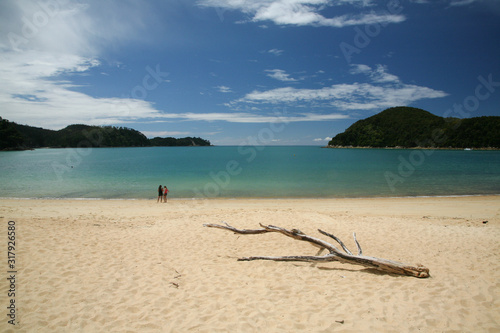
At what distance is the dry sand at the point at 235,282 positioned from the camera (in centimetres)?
448

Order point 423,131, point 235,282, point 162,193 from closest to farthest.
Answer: point 235,282 < point 162,193 < point 423,131

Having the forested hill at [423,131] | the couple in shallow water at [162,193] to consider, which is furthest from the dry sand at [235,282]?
the forested hill at [423,131]

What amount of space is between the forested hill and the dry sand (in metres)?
179

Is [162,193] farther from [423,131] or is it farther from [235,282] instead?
[423,131]

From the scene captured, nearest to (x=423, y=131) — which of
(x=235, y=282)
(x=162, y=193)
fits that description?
(x=162, y=193)

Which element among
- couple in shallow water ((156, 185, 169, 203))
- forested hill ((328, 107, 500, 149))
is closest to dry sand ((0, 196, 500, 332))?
couple in shallow water ((156, 185, 169, 203))

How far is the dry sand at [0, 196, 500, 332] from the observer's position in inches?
176

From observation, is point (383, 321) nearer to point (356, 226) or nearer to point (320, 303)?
point (320, 303)

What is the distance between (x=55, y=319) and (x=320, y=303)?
5.16 meters

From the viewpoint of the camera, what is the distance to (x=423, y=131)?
16300cm

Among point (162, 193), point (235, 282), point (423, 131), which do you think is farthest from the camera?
point (423, 131)

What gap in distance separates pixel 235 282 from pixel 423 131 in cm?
19730

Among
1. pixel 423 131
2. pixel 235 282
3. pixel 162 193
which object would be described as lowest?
pixel 235 282

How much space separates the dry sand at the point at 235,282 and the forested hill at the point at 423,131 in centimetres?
17903
